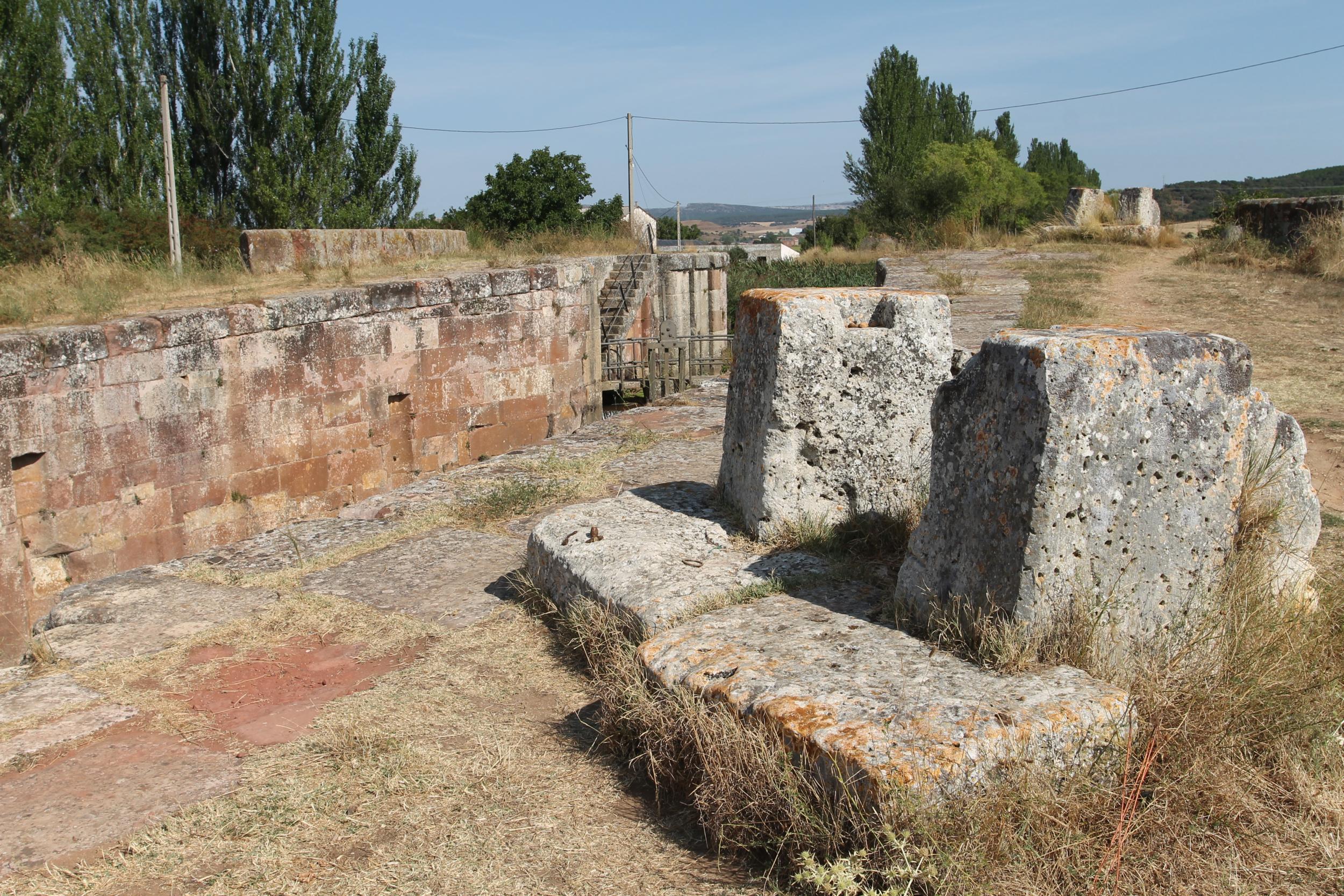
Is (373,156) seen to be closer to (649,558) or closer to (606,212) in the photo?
(606,212)

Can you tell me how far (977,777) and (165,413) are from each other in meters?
7.06

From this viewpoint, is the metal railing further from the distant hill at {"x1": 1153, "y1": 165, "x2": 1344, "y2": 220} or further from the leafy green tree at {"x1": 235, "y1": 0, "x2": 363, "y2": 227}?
the distant hill at {"x1": 1153, "y1": 165, "x2": 1344, "y2": 220}

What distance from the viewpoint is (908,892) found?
227cm

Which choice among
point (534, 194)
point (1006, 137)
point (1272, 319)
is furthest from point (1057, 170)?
point (1272, 319)

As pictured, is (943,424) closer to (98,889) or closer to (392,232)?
(98,889)

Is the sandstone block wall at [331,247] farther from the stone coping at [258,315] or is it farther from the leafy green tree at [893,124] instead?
the leafy green tree at [893,124]

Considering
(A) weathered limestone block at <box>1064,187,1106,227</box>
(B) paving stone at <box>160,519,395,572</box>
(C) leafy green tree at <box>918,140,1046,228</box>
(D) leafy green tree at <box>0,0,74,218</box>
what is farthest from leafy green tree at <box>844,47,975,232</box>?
(B) paving stone at <box>160,519,395,572</box>

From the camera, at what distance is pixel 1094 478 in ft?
9.59

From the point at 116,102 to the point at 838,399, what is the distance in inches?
935

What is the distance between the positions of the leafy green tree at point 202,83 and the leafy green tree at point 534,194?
6762mm

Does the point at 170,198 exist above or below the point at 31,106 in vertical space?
below

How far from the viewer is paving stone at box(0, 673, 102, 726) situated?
3828mm

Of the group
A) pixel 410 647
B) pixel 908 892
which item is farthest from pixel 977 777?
pixel 410 647

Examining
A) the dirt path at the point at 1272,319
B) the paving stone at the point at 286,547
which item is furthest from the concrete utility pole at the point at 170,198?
the dirt path at the point at 1272,319
